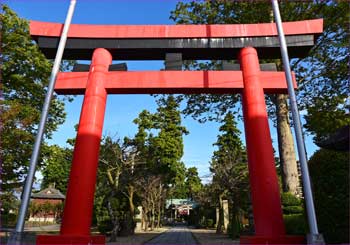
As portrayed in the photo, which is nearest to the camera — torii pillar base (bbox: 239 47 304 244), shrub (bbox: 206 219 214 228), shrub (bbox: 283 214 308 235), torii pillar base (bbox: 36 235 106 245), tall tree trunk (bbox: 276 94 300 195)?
torii pillar base (bbox: 36 235 106 245)

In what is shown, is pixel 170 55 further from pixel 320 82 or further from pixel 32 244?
pixel 320 82

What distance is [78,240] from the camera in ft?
25.4

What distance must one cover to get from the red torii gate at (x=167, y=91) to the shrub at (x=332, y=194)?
192cm

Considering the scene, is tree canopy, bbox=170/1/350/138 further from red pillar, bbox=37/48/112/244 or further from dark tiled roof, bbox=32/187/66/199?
dark tiled roof, bbox=32/187/66/199

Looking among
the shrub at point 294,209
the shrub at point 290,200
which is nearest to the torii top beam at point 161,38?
the shrub at point 290,200

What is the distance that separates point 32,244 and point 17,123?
574 cm

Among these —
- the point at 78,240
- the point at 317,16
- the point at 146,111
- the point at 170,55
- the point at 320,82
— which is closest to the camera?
the point at 78,240

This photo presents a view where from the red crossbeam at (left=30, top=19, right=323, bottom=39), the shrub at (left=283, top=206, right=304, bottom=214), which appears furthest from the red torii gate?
the shrub at (left=283, top=206, right=304, bottom=214)

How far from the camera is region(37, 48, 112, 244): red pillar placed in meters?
8.11

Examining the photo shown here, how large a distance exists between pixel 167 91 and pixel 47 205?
147 feet

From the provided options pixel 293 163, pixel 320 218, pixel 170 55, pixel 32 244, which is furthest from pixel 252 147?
pixel 32 244

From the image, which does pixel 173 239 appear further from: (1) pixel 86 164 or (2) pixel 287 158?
(1) pixel 86 164

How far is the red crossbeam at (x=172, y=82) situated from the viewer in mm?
9641

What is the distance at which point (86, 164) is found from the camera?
28.6ft
